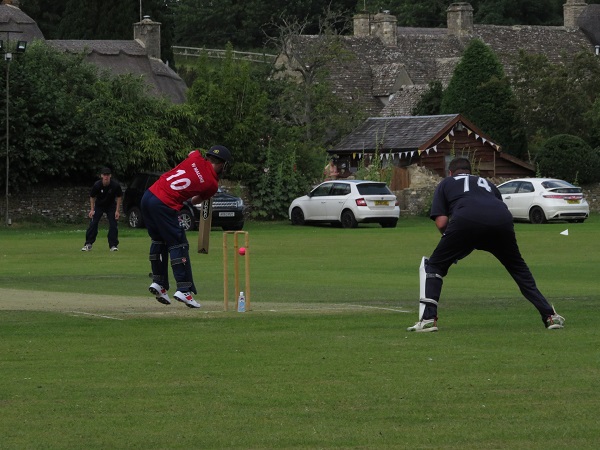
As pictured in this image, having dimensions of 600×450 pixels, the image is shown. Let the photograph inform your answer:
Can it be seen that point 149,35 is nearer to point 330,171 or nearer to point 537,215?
point 330,171

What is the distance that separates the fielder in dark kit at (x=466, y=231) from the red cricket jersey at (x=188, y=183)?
3.29 m

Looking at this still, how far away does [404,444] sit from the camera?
25.6 ft

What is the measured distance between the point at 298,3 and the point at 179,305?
94865mm

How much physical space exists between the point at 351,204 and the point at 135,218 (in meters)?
7.42

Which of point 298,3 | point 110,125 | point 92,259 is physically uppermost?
point 298,3

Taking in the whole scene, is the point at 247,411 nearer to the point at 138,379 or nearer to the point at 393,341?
the point at 138,379

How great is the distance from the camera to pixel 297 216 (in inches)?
1944

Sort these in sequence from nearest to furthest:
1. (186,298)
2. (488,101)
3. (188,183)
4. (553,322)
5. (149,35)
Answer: (553,322) → (188,183) → (186,298) → (488,101) → (149,35)

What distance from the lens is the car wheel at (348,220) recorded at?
1837 inches

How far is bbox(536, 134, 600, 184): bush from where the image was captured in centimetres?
5678

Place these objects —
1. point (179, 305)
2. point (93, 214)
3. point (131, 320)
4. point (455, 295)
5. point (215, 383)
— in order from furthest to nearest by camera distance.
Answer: point (93, 214), point (455, 295), point (179, 305), point (131, 320), point (215, 383)

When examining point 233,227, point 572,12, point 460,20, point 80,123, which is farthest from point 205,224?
point 572,12

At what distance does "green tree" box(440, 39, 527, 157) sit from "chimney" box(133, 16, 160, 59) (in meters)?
19.8

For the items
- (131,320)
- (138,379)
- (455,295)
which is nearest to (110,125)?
(455,295)
